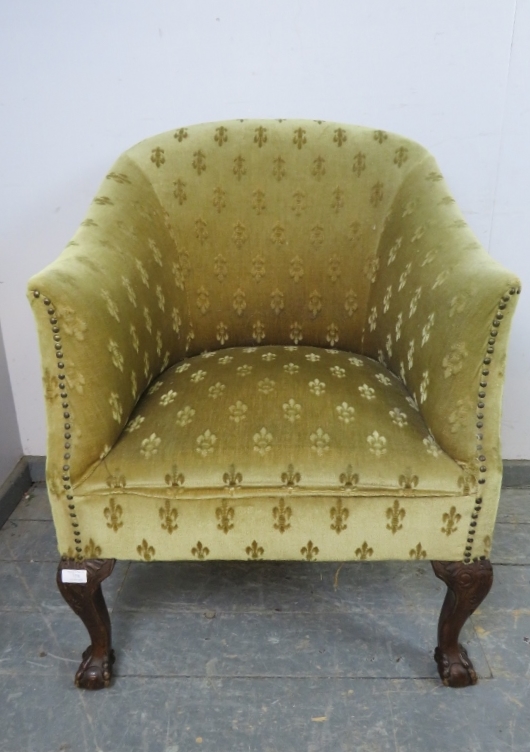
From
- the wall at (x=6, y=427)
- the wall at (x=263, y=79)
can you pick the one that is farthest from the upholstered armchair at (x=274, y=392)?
the wall at (x=6, y=427)

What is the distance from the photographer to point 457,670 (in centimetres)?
112

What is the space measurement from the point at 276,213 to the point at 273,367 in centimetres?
35

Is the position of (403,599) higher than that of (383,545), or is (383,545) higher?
(383,545)

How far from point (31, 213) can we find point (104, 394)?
74cm

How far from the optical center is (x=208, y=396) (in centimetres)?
110

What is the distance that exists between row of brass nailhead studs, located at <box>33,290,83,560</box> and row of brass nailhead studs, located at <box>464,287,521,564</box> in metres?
0.61

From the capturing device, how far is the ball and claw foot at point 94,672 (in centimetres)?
113

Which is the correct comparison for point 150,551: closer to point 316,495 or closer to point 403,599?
point 316,495

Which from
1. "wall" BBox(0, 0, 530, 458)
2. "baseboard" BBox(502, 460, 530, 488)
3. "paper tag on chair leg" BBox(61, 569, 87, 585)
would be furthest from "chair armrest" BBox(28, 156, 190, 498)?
"baseboard" BBox(502, 460, 530, 488)

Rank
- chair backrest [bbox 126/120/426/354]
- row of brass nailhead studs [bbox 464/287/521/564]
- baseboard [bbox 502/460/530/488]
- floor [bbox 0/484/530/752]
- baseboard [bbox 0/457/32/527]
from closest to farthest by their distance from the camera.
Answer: row of brass nailhead studs [bbox 464/287/521/564], floor [bbox 0/484/530/752], chair backrest [bbox 126/120/426/354], baseboard [bbox 0/457/32/527], baseboard [bbox 502/460/530/488]

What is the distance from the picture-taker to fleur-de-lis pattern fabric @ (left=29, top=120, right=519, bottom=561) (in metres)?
0.98

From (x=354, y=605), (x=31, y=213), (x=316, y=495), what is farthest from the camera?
(x=31, y=213)

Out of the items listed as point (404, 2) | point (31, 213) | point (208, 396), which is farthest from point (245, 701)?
point (404, 2)

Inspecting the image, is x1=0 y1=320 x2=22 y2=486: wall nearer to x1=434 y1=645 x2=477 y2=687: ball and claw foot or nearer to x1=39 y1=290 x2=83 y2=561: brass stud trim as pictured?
x1=39 y1=290 x2=83 y2=561: brass stud trim
